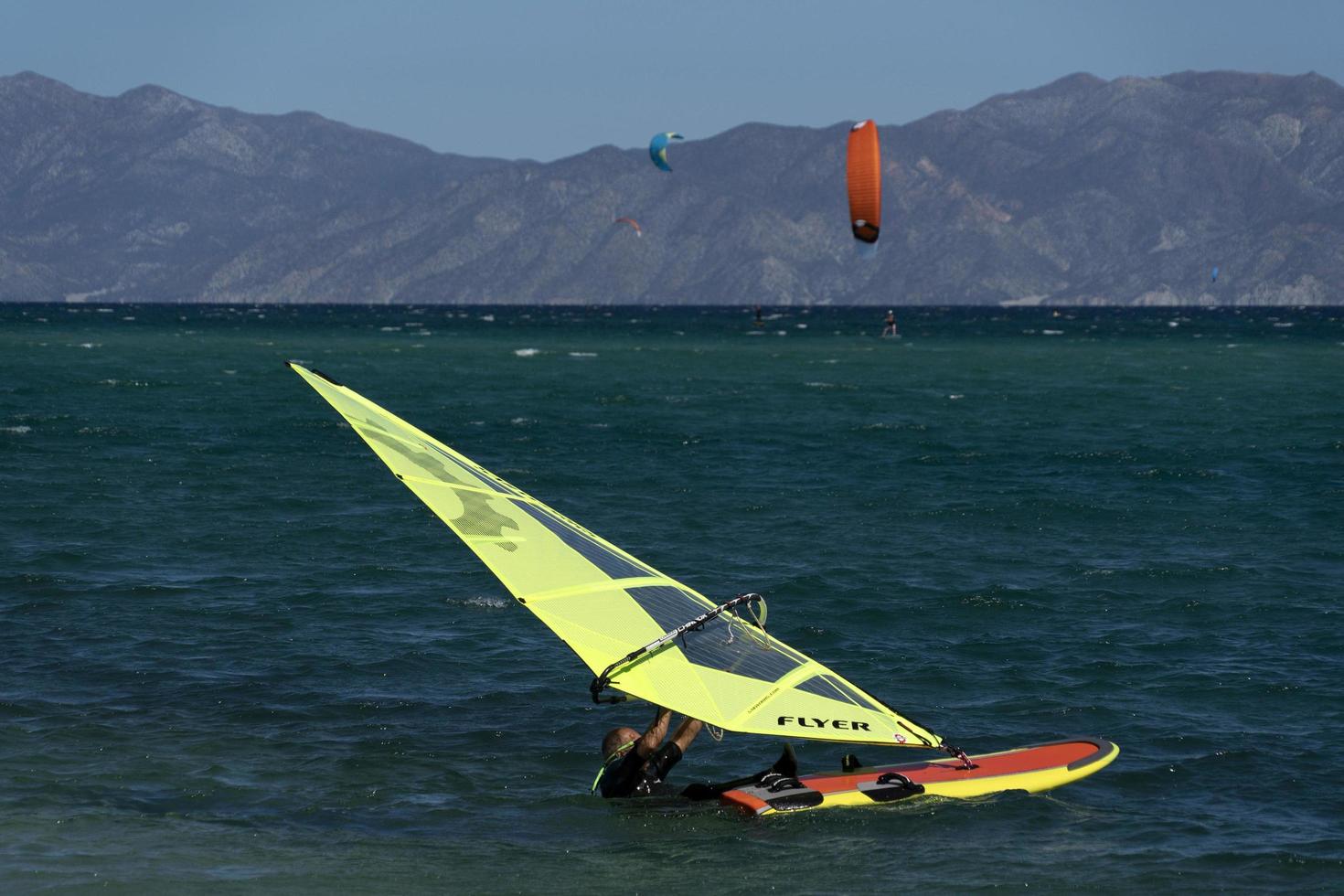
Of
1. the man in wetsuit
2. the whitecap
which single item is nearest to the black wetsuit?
the man in wetsuit

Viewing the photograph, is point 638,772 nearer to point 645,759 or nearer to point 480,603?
point 645,759

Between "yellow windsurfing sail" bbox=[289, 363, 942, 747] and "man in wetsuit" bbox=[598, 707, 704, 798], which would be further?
"man in wetsuit" bbox=[598, 707, 704, 798]

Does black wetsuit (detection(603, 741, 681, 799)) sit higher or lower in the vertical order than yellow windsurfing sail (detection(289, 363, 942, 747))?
lower

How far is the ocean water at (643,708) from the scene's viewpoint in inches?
537

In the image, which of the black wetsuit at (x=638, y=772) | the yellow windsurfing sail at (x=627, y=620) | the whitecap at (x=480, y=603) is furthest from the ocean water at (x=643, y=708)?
the yellow windsurfing sail at (x=627, y=620)

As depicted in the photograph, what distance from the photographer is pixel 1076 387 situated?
7169 cm

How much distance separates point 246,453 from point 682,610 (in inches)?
1108

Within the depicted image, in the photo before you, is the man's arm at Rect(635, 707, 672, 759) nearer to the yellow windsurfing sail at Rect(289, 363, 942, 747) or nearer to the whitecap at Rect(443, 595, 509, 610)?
the yellow windsurfing sail at Rect(289, 363, 942, 747)

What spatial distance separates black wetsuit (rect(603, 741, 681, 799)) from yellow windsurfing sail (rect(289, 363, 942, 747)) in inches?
45.0

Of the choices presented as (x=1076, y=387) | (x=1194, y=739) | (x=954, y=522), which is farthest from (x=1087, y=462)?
(x=1076, y=387)

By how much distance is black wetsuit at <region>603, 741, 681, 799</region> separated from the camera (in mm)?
14609

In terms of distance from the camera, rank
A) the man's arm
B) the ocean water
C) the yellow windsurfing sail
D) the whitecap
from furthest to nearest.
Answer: the whitecap < the man's arm < the ocean water < the yellow windsurfing sail

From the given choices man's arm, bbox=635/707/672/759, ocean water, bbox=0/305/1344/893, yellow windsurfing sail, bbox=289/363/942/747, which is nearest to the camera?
yellow windsurfing sail, bbox=289/363/942/747

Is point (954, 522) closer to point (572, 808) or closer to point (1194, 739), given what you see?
point (1194, 739)
